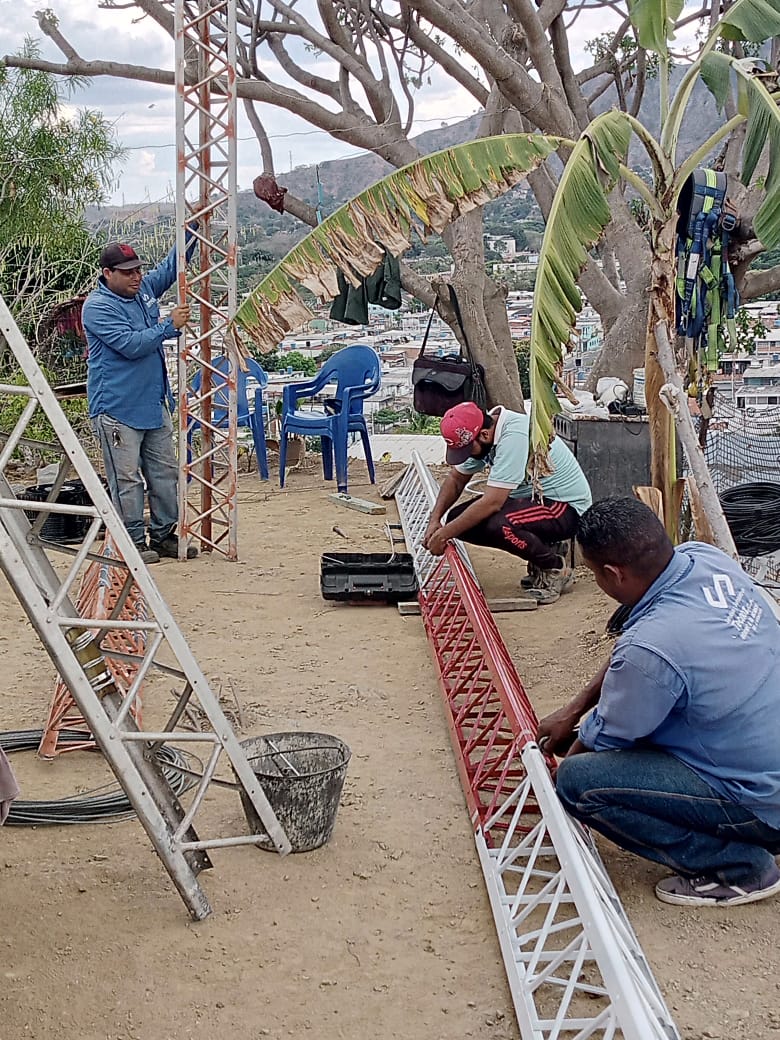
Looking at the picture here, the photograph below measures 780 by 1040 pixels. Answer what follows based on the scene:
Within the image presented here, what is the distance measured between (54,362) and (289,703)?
27.0 feet

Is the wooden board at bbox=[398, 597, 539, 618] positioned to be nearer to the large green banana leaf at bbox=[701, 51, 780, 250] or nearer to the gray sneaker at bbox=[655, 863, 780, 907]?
the large green banana leaf at bbox=[701, 51, 780, 250]

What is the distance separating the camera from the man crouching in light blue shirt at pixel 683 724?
11.4 feet

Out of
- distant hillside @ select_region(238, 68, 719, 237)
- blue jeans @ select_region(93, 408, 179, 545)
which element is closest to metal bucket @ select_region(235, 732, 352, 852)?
blue jeans @ select_region(93, 408, 179, 545)

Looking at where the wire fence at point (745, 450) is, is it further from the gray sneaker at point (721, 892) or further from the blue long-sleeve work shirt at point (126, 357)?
the blue long-sleeve work shirt at point (126, 357)

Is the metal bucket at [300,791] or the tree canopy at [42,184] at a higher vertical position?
the tree canopy at [42,184]

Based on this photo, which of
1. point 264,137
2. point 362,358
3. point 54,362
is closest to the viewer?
point 362,358

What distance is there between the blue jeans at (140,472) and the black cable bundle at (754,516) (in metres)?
4.37

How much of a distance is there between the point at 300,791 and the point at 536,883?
96cm

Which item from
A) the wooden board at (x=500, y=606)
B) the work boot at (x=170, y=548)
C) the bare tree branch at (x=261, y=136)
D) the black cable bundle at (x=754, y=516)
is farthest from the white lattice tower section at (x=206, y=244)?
the bare tree branch at (x=261, y=136)

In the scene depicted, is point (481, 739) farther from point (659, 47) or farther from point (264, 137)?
point (264, 137)

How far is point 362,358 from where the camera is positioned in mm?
11805

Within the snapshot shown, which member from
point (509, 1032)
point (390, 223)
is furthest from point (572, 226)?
point (509, 1032)

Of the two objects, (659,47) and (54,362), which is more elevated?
(659,47)

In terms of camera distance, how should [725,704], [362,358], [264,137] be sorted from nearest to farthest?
1. [725,704]
2. [362,358]
3. [264,137]
